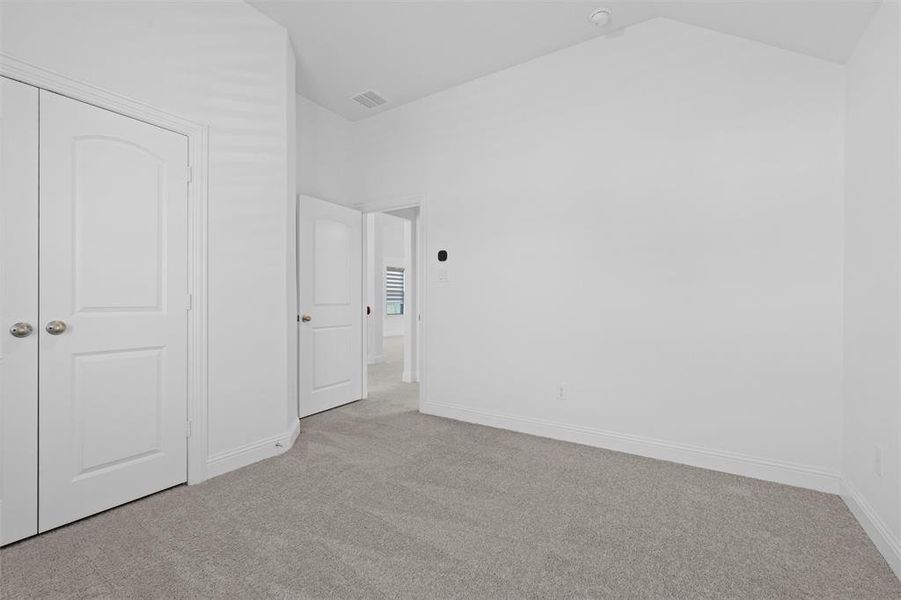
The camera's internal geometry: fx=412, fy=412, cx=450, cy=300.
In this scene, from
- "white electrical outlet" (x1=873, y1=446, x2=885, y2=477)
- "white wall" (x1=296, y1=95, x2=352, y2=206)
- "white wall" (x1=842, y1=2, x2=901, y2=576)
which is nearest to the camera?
"white wall" (x1=842, y1=2, x2=901, y2=576)

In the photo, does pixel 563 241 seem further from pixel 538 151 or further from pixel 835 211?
pixel 835 211

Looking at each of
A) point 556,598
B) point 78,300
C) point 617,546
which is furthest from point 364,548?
point 78,300

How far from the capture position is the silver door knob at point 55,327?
6.21ft

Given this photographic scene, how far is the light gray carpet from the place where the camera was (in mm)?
1579

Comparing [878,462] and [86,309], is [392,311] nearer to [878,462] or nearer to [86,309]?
[86,309]

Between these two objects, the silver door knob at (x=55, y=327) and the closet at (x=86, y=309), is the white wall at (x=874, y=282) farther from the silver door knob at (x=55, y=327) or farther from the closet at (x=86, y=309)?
the silver door knob at (x=55, y=327)

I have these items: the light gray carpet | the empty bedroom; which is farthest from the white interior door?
the light gray carpet

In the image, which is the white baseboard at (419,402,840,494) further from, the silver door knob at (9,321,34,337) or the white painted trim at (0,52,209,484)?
the silver door knob at (9,321,34,337)

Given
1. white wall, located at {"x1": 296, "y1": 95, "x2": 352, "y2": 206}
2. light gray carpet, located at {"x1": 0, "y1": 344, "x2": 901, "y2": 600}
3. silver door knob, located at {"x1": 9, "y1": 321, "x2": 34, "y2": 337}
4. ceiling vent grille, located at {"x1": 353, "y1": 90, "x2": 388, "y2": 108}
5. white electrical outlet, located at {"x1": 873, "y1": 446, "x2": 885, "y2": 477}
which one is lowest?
light gray carpet, located at {"x1": 0, "y1": 344, "x2": 901, "y2": 600}

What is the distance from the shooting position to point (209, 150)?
2.49m

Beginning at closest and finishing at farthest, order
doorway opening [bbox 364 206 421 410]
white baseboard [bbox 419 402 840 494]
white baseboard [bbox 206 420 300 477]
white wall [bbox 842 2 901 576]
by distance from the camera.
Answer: white wall [bbox 842 2 901 576] < white baseboard [bbox 419 402 840 494] < white baseboard [bbox 206 420 300 477] < doorway opening [bbox 364 206 421 410]

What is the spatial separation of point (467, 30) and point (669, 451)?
10.7 ft

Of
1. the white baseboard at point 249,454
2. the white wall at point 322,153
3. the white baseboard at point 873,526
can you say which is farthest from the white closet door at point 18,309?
the white baseboard at point 873,526

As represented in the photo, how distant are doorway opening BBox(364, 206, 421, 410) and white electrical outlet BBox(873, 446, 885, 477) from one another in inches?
125
